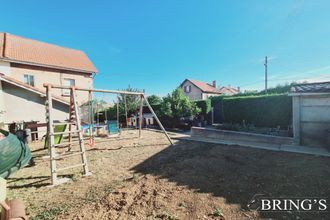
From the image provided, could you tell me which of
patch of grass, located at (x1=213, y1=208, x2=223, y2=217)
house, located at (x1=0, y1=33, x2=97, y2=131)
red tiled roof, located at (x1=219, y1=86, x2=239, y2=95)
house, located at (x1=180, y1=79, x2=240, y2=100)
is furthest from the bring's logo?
red tiled roof, located at (x1=219, y1=86, x2=239, y2=95)

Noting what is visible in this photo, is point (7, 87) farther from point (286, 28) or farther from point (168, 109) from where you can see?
point (286, 28)

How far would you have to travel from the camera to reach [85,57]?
706 inches

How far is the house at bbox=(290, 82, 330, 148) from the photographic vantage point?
6469 mm

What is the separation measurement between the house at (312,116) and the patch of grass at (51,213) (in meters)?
8.13

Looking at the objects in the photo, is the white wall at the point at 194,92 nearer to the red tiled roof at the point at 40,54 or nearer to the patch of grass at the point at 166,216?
the red tiled roof at the point at 40,54

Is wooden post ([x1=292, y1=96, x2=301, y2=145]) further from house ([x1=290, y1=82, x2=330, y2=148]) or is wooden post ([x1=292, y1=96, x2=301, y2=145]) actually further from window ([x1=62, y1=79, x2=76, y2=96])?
window ([x1=62, y1=79, x2=76, y2=96])

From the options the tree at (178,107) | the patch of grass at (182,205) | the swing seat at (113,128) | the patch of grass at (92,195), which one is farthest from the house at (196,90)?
the patch of grass at (182,205)

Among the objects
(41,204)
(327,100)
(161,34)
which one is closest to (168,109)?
(161,34)

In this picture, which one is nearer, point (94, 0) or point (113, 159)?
point (113, 159)

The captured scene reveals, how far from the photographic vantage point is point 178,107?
44.3ft

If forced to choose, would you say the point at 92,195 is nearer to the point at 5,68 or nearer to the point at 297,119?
the point at 297,119

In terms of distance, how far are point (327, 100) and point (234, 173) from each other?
5423mm

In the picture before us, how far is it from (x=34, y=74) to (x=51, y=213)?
13.9m

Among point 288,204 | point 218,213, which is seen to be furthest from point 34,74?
point 288,204
